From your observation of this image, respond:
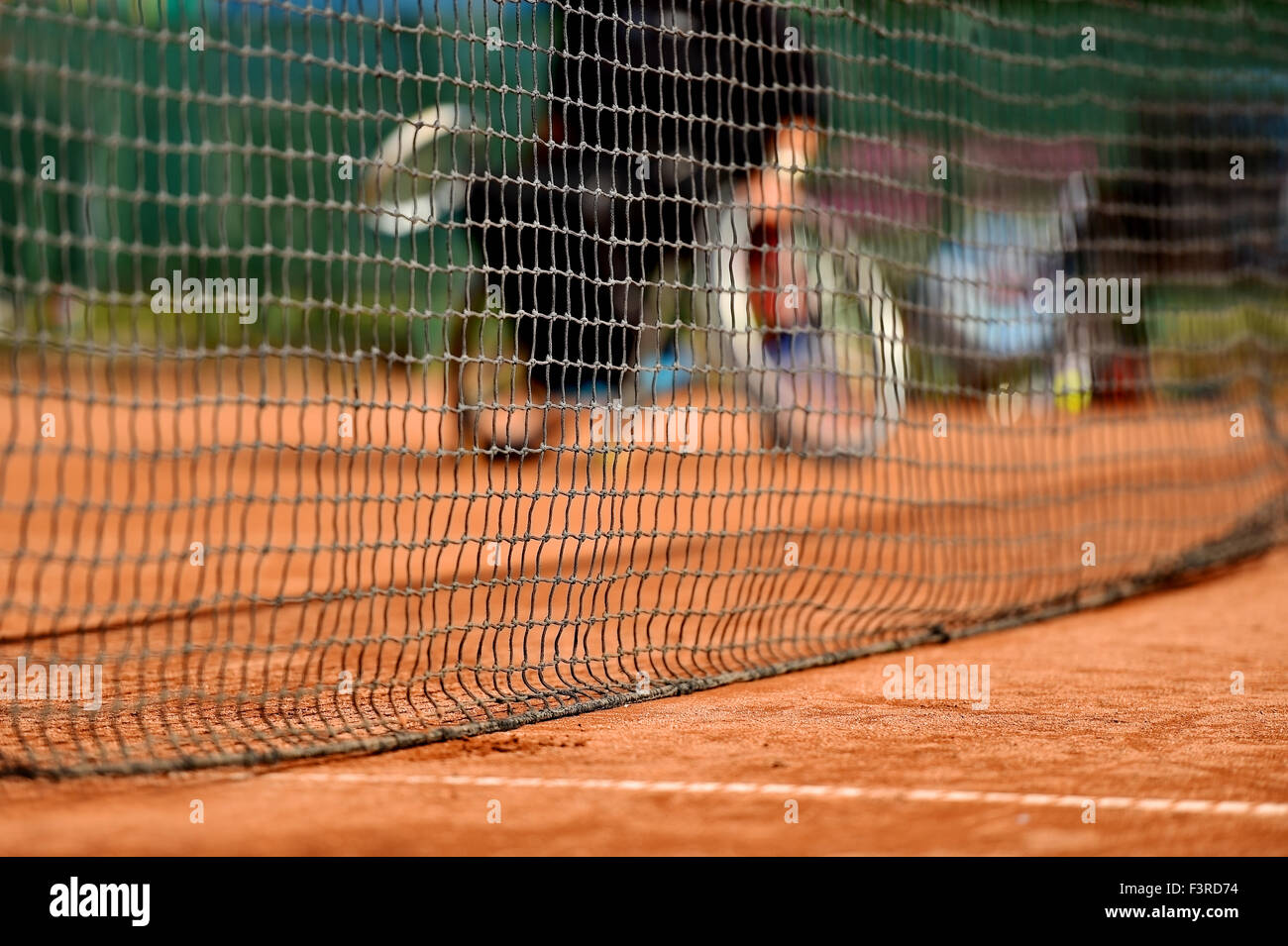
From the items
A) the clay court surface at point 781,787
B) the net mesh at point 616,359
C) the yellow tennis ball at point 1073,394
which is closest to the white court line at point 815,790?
the clay court surface at point 781,787

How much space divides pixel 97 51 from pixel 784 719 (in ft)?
38.2

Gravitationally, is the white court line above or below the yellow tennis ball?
below

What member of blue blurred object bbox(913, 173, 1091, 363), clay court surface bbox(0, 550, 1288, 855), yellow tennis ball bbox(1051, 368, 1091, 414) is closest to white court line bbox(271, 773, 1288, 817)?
clay court surface bbox(0, 550, 1288, 855)

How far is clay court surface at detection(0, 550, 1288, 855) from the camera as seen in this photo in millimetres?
2863

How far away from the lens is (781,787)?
3273 mm

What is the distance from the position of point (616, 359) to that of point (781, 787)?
699cm

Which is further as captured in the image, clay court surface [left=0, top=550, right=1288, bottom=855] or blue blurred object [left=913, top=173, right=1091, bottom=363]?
blue blurred object [left=913, top=173, right=1091, bottom=363]

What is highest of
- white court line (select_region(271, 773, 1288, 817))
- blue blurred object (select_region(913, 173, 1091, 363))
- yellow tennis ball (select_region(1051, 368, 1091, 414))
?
blue blurred object (select_region(913, 173, 1091, 363))

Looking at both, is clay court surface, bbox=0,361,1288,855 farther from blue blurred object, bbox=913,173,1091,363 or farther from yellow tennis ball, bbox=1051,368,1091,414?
blue blurred object, bbox=913,173,1091,363

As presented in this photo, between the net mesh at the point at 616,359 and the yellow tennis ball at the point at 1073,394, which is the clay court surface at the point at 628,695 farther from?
the yellow tennis ball at the point at 1073,394

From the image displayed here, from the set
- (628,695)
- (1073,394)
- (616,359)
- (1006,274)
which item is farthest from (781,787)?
(616,359)

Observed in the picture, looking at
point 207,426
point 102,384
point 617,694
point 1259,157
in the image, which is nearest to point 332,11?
point 617,694

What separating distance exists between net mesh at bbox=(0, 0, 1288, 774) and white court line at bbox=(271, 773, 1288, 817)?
267mm

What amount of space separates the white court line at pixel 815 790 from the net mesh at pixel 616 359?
27cm
